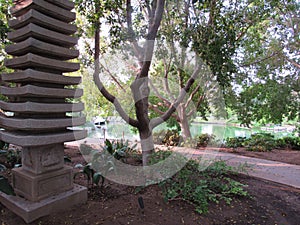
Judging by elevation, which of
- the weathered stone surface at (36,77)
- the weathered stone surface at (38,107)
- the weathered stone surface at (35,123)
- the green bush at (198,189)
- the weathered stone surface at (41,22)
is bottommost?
the green bush at (198,189)

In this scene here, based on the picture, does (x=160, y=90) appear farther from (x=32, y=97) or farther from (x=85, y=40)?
(x=32, y=97)

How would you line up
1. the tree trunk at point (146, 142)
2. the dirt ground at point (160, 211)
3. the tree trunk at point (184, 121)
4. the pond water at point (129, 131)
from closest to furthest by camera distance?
the dirt ground at point (160, 211) → the tree trunk at point (146, 142) → the pond water at point (129, 131) → the tree trunk at point (184, 121)

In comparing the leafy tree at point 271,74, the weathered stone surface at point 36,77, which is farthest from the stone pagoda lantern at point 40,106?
the leafy tree at point 271,74

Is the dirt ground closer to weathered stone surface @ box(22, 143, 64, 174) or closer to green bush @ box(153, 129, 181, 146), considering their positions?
weathered stone surface @ box(22, 143, 64, 174)

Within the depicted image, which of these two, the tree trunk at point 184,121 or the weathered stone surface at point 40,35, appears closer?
the weathered stone surface at point 40,35

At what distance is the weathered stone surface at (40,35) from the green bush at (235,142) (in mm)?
6165

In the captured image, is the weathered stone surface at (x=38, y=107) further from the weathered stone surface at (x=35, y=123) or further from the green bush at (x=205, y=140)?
the green bush at (x=205, y=140)

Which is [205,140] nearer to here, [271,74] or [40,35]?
[271,74]

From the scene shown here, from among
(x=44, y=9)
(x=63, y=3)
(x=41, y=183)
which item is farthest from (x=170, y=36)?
(x=41, y=183)

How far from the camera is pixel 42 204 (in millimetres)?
1854

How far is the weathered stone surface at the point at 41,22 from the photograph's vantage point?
5.97ft

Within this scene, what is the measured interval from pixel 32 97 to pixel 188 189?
186cm

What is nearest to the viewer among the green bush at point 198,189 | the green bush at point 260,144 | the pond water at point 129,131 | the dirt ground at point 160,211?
the dirt ground at point 160,211

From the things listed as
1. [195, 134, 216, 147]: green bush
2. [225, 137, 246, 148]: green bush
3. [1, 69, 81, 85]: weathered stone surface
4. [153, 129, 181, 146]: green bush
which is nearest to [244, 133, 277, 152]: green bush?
[225, 137, 246, 148]: green bush
